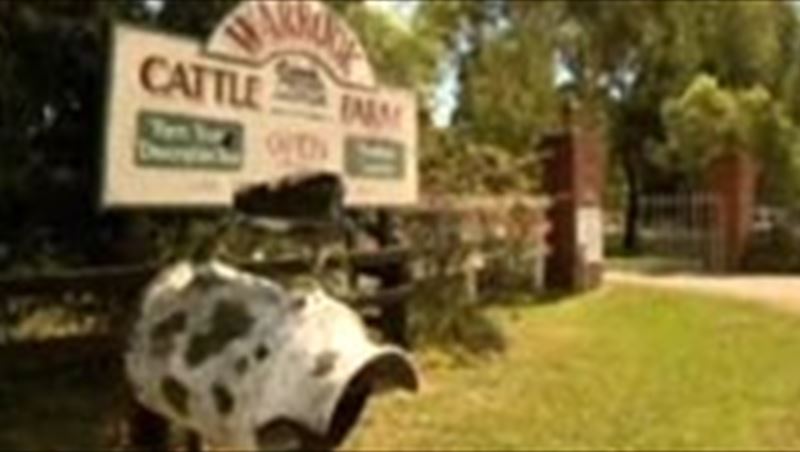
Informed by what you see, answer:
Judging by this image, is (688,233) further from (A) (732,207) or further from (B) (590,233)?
(B) (590,233)

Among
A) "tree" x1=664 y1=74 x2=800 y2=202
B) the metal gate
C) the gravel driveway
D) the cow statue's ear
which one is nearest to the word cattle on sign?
the cow statue's ear

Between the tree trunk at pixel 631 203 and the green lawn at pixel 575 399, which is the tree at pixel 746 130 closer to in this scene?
the tree trunk at pixel 631 203

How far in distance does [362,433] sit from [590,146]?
13.0 m

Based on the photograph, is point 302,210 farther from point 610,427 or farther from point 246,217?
point 610,427

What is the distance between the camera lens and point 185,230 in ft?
33.9

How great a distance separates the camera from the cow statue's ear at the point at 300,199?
28.3ft

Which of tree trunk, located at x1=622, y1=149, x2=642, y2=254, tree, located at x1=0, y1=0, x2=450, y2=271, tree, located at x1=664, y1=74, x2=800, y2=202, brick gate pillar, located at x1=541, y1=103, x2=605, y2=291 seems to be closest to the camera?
tree, located at x1=0, y1=0, x2=450, y2=271

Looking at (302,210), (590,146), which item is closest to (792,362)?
(302,210)

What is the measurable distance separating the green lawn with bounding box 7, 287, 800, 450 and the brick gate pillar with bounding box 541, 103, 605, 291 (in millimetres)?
4742

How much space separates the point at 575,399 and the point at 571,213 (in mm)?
10026

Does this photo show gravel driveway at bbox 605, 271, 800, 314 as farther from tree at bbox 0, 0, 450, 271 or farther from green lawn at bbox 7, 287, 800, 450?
tree at bbox 0, 0, 450, 271

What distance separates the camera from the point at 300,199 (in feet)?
28.4

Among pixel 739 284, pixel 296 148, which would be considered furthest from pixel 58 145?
pixel 739 284

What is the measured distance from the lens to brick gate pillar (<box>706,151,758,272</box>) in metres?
27.2
